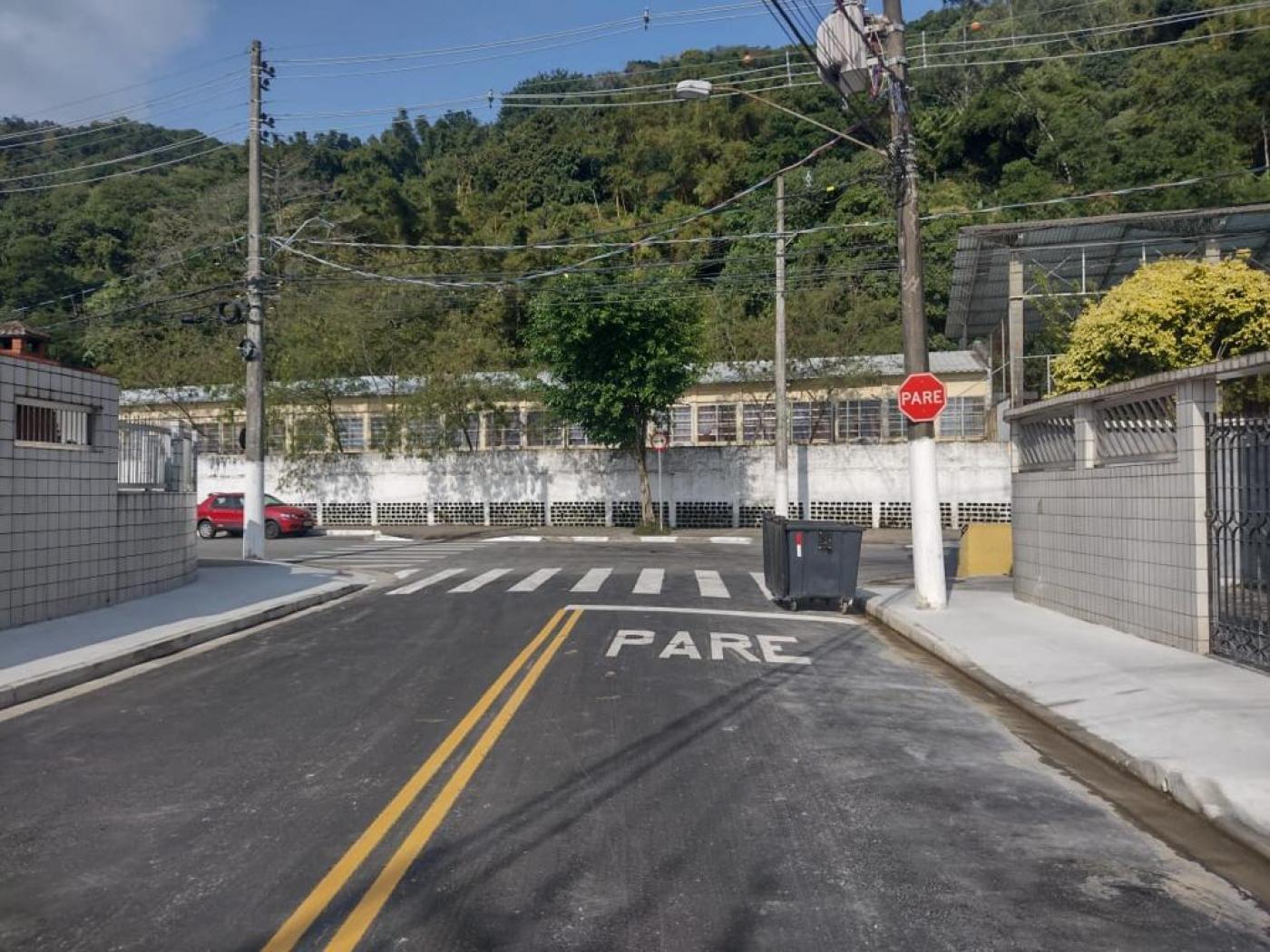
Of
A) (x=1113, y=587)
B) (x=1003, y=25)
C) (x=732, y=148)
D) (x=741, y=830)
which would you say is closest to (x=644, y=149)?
(x=732, y=148)

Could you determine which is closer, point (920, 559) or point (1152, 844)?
point (1152, 844)

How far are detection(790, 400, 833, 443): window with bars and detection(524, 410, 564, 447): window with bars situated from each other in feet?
28.7

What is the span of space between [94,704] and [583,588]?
9195 mm

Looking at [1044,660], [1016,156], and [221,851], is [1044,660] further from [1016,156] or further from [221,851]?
[1016,156]

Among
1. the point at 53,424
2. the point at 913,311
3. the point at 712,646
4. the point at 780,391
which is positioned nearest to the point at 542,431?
the point at 780,391

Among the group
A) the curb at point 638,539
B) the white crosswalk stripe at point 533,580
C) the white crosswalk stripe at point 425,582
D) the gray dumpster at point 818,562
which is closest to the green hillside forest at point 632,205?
the curb at point 638,539

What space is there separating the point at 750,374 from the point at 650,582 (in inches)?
825

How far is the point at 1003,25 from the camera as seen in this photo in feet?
262

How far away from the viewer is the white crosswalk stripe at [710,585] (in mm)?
17016

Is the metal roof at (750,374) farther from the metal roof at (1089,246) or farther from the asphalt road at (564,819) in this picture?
the asphalt road at (564,819)

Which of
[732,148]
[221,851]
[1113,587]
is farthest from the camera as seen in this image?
[732,148]

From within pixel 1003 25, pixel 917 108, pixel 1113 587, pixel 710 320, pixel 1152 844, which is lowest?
pixel 1152 844

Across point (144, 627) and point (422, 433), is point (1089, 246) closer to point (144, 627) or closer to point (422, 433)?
point (144, 627)

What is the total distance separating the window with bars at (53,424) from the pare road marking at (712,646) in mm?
7337
